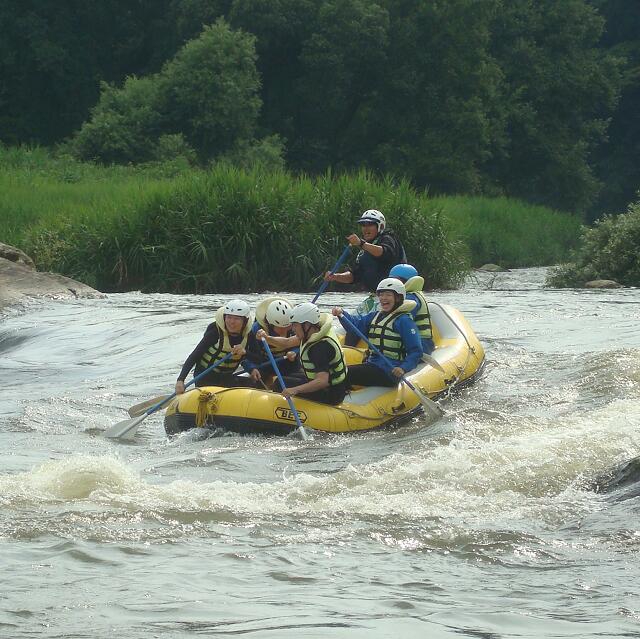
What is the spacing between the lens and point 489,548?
562 cm

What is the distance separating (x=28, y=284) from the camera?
16188 millimetres

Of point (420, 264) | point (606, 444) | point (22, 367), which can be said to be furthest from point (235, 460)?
point (420, 264)

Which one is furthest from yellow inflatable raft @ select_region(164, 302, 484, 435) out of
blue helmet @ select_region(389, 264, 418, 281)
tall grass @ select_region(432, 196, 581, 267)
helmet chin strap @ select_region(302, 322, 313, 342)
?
tall grass @ select_region(432, 196, 581, 267)

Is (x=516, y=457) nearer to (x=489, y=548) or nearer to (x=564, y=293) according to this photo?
(x=489, y=548)

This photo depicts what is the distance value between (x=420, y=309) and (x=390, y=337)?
0.83 meters

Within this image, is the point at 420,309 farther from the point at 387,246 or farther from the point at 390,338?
the point at 390,338

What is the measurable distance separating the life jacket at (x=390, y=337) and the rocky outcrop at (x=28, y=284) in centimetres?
707

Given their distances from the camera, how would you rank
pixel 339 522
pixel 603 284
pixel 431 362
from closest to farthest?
1. pixel 339 522
2. pixel 431 362
3. pixel 603 284

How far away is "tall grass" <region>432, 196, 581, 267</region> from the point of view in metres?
24.6

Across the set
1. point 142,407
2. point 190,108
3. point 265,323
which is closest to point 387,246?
point 265,323

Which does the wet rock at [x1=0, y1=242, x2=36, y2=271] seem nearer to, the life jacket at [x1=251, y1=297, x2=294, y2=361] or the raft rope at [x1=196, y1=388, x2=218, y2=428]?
the life jacket at [x1=251, y1=297, x2=294, y2=361]

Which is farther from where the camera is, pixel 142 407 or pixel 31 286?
pixel 31 286

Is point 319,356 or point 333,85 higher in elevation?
point 333,85

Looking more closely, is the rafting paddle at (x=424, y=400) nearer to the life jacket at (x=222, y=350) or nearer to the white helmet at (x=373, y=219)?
the life jacket at (x=222, y=350)
